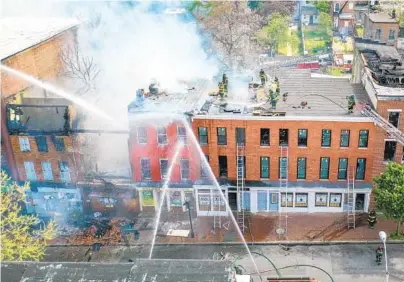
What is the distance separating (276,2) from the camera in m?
98.2

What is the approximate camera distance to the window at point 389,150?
33.8 metres

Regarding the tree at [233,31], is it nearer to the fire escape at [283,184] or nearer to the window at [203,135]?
the window at [203,135]

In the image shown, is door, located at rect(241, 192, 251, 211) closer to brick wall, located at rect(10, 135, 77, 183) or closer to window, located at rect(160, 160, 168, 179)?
window, located at rect(160, 160, 168, 179)

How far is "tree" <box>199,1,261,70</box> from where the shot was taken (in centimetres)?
7106

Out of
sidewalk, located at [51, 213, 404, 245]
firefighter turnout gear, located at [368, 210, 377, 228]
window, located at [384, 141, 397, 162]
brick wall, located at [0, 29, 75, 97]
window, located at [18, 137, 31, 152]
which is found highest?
brick wall, located at [0, 29, 75, 97]

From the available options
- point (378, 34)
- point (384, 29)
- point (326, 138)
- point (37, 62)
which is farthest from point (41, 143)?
point (384, 29)

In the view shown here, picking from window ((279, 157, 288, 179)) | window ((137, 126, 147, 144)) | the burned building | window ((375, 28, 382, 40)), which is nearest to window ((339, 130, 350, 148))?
window ((279, 157, 288, 179))

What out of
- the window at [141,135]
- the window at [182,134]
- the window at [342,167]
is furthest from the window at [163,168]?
the window at [342,167]

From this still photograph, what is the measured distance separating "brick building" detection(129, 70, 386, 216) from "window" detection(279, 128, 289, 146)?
0.07 metres

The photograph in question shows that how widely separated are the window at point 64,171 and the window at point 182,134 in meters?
8.58

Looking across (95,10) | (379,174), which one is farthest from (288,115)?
(95,10)

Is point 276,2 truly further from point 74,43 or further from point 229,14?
point 74,43

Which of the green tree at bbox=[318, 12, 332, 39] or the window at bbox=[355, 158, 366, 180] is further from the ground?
the green tree at bbox=[318, 12, 332, 39]

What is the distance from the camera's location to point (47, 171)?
37344mm
